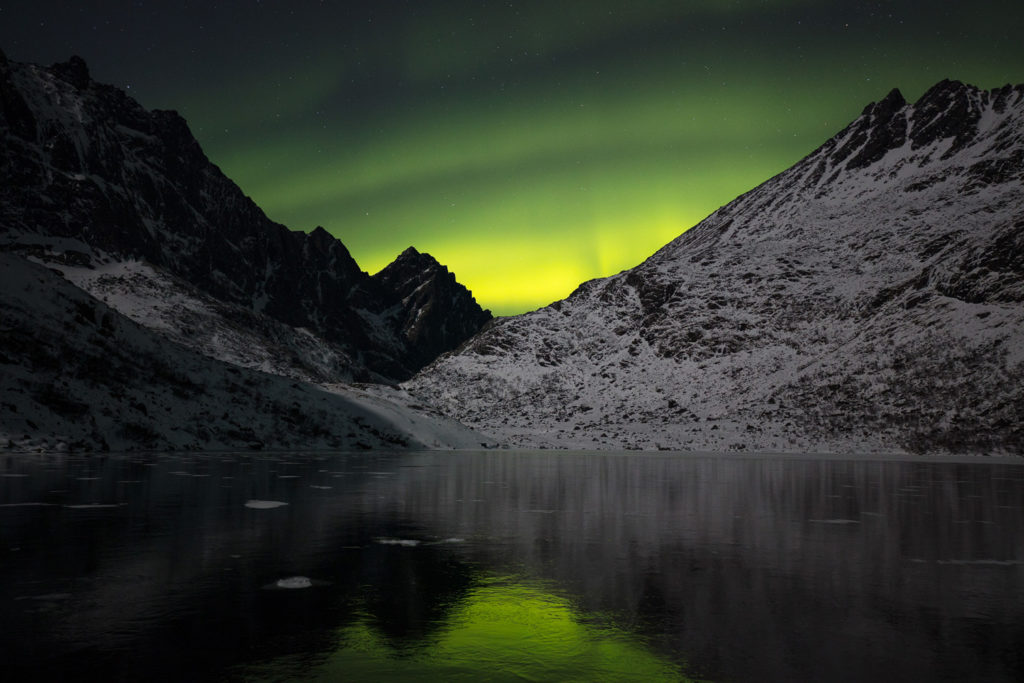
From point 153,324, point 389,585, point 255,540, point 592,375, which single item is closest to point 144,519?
point 255,540

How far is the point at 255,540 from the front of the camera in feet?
44.0

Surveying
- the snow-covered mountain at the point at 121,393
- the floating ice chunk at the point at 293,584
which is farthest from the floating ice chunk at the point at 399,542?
the snow-covered mountain at the point at 121,393

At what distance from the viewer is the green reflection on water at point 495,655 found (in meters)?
5.96

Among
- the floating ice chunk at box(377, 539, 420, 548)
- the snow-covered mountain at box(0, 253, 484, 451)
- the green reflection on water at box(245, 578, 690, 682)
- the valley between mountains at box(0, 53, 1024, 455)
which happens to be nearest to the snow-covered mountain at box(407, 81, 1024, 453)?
the valley between mountains at box(0, 53, 1024, 455)

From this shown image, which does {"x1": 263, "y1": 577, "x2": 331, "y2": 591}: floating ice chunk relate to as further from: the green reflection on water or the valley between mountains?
the valley between mountains

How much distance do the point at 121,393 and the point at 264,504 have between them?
50.7 m

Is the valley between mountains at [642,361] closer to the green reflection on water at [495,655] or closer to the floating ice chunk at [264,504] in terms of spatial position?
the floating ice chunk at [264,504]

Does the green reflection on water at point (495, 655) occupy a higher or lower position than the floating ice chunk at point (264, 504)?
higher

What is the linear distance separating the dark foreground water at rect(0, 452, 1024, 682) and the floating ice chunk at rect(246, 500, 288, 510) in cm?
16

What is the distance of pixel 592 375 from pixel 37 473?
15777 centimetres

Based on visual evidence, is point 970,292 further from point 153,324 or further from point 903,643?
point 153,324

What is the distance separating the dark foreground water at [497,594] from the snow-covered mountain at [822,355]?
106737mm

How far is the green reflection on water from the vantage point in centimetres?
596

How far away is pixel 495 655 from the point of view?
21.5 ft
